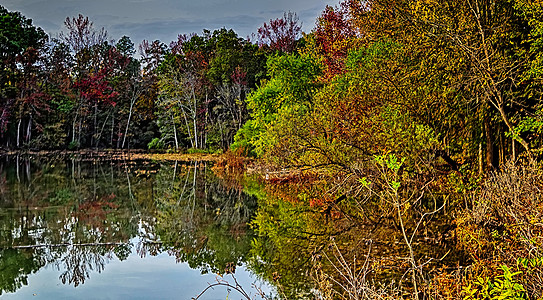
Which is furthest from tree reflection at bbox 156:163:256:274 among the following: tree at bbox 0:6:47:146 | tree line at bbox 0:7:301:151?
tree at bbox 0:6:47:146

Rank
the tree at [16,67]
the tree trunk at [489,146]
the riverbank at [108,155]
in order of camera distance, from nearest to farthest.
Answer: the tree trunk at [489,146] → the riverbank at [108,155] → the tree at [16,67]

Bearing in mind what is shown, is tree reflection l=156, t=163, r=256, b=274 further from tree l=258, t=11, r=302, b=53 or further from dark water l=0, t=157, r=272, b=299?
tree l=258, t=11, r=302, b=53

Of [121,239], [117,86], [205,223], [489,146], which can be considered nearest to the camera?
[489,146]

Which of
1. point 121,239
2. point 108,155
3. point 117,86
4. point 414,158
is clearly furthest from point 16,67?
point 414,158

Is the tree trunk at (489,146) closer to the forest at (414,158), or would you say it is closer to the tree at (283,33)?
the forest at (414,158)

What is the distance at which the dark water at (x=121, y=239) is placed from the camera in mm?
8453

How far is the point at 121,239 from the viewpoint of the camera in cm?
1148

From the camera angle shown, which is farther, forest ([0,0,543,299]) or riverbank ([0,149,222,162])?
riverbank ([0,149,222,162])

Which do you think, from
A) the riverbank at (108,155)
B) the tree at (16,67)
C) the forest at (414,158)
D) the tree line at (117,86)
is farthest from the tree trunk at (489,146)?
the tree at (16,67)

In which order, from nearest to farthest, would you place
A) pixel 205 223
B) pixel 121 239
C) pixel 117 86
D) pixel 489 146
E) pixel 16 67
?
pixel 489 146
pixel 121 239
pixel 205 223
pixel 16 67
pixel 117 86

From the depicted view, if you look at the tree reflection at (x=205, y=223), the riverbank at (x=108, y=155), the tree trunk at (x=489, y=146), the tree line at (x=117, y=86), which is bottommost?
the tree reflection at (x=205, y=223)

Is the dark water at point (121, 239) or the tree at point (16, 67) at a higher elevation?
the tree at point (16, 67)

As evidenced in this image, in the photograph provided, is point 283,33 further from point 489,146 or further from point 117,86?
point 489,146

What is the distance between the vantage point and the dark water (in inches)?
333
